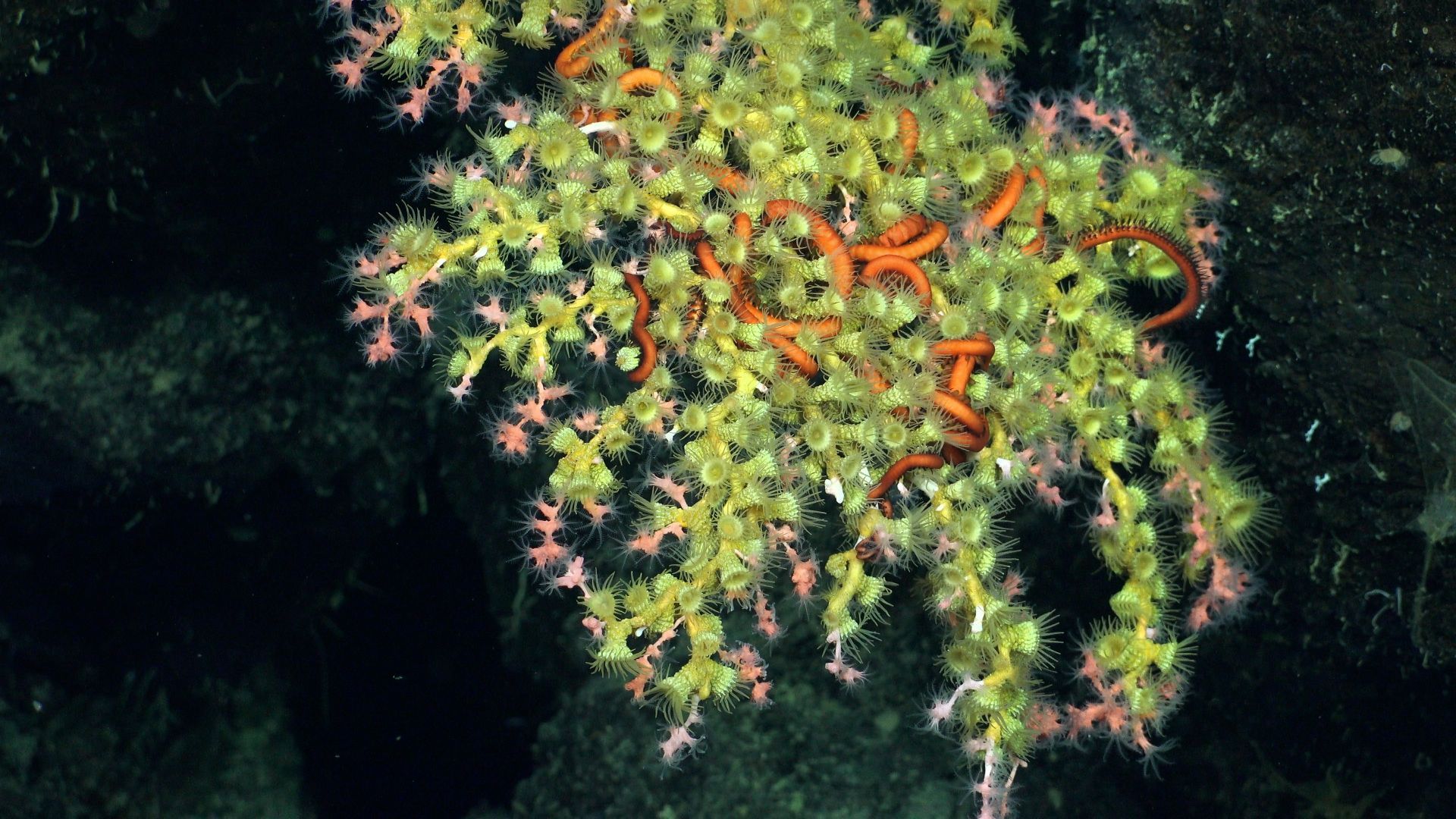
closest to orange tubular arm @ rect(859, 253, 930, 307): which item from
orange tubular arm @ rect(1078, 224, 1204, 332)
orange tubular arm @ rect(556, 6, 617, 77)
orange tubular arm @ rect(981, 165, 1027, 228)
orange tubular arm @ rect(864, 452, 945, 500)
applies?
orange tubular arm @ rect(981, 165, 1027, 228)

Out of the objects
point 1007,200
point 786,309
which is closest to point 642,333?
point 786,309

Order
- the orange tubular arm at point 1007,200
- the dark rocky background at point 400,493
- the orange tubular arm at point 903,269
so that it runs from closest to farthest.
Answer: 1. the orange tubular arm at point 903,269
2. the orange tubular arm at point 1007,200
3. the dark rocky background at point 400,493

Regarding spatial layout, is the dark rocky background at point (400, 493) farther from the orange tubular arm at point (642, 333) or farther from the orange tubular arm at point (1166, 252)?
the orange tubular arm at point (642, 333)

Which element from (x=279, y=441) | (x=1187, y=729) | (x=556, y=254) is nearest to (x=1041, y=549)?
(x=1187, y=729)

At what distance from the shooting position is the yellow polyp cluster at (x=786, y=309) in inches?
76.4

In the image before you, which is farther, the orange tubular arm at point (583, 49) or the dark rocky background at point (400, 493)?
the dark rocky background at point (400, 493)

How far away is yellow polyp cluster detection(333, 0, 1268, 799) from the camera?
76.4 inches

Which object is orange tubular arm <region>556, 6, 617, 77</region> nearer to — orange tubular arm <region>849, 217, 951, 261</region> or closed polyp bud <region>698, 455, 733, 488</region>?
orange tubular arm <region>849, 217, 951, 261</region>

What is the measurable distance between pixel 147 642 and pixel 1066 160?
10.6 feet

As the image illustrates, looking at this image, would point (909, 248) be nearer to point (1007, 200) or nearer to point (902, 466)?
point (1007, 200)

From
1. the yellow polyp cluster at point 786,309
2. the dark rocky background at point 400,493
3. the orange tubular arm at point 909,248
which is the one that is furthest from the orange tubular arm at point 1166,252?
the orange tubular arm at point 909,248

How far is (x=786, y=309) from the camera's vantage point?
2.02m

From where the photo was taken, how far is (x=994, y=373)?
2.10 metres

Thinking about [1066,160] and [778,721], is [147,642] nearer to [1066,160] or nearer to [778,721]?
[778,721]
